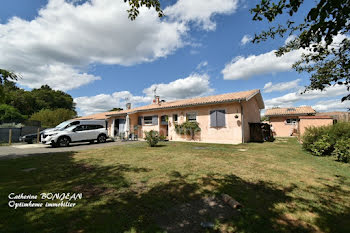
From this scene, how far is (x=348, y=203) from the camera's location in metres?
2.79

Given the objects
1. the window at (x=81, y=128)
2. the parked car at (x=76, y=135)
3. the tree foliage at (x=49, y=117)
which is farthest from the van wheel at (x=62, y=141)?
the tree foliage at (x=49, y=117)

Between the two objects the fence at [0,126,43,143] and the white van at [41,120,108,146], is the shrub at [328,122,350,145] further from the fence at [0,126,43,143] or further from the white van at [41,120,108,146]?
the fence at [0,126,43,143]

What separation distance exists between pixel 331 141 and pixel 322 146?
0.39m

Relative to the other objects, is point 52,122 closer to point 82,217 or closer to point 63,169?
point 63,169

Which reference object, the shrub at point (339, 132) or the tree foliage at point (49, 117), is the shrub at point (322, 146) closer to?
the shrub at point (339, 132)

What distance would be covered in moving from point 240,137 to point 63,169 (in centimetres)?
1041

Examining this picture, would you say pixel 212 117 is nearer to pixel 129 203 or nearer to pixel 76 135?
pixel 129 203

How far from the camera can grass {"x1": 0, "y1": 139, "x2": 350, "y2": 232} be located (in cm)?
215

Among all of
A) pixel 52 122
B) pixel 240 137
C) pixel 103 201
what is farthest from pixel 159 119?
pixel 52 122

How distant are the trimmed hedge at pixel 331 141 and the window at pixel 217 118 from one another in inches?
197

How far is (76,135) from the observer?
11547 millimetres

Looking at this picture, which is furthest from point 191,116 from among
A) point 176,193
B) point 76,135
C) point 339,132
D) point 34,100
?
point 34,100

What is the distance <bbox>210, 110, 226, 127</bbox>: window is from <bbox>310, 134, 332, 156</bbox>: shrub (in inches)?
213

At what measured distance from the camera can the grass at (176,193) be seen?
84.7 inches
